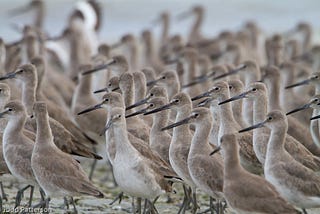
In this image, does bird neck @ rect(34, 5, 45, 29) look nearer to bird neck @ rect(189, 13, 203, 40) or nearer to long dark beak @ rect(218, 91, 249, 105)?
bird neck @ rect(189, 13, 203, 40)

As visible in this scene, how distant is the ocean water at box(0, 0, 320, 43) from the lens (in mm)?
27188

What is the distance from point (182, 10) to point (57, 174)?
74.0 ft

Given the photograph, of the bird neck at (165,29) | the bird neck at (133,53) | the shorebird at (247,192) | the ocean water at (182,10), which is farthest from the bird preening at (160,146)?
the ocean water at (182,10)

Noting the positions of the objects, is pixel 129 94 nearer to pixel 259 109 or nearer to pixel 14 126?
pixel 259 109

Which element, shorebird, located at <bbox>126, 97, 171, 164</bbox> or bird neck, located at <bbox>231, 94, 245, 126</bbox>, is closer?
shorebird, located at <bbox>126, 97, 171, 164</bbox>

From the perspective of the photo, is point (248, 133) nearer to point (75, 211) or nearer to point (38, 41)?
point (75, 211)

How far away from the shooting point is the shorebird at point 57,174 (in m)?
8.41

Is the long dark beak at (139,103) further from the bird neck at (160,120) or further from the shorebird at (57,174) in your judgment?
the shorebird at (57,174)

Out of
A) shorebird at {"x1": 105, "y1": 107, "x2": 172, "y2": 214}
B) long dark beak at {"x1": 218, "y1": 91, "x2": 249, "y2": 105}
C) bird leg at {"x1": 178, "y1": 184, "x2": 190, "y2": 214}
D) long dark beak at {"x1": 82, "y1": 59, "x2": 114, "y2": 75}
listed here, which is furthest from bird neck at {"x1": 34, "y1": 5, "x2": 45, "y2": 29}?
shorebird at {"x1": 105, "y1": 107, "x2": 172, "y2": 214}

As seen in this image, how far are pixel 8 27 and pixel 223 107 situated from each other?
16463 millimetres

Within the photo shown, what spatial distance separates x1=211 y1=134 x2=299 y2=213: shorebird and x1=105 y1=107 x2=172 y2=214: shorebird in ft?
2.75

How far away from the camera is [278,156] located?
28.2ft

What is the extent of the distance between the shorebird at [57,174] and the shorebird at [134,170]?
330 mm

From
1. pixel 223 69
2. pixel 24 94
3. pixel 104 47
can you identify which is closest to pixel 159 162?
pixel 24 94
